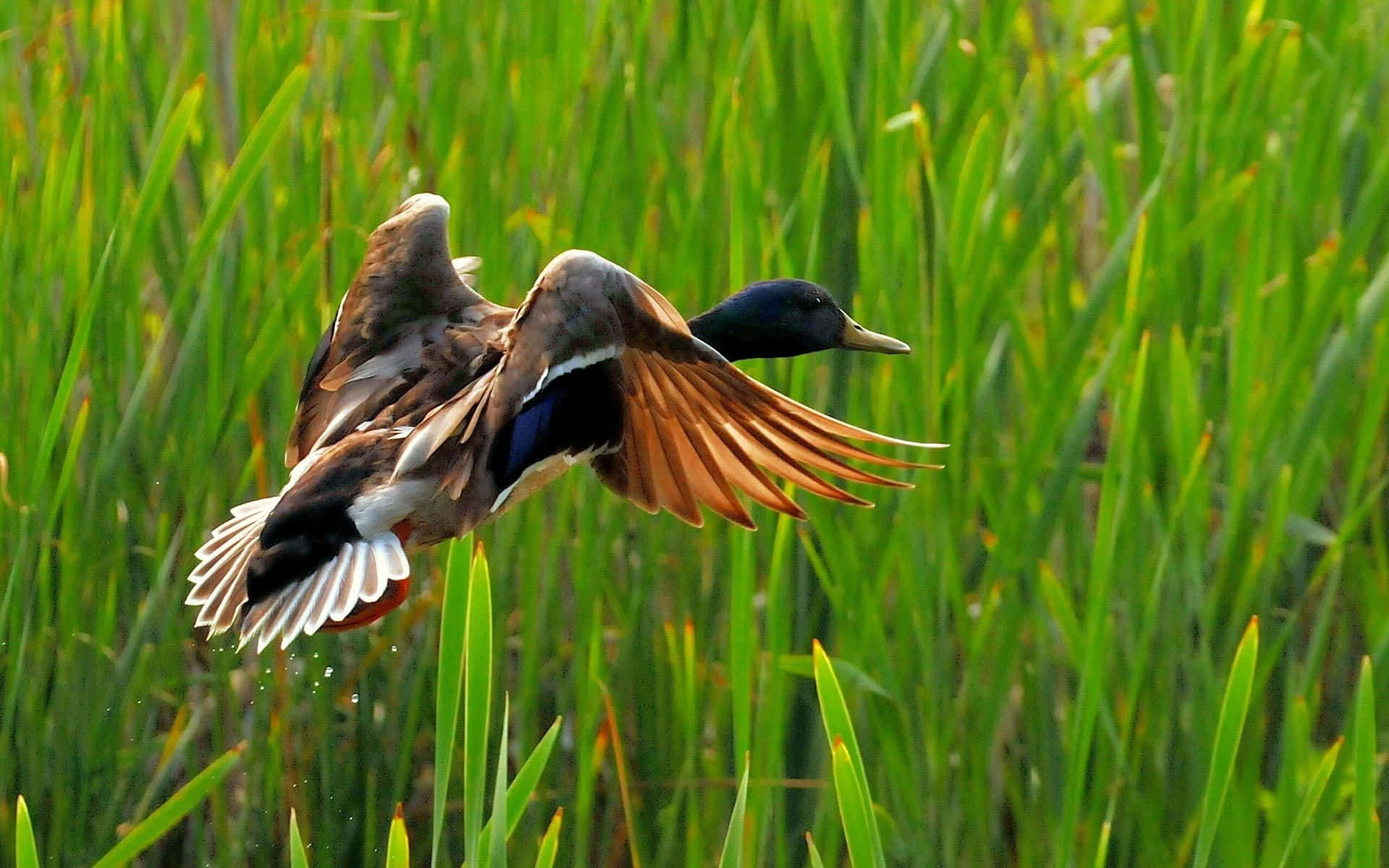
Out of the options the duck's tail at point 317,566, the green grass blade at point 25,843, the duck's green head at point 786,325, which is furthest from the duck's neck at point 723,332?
the green grass blade at point 25,843

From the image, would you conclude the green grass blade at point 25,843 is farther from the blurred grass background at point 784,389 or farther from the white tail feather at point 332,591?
the blurred grass background at point 784,389

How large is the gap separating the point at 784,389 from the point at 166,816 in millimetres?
808

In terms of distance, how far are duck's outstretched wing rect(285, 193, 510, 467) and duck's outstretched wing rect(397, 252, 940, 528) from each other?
0.77 feet

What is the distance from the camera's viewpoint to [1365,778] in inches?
45.5

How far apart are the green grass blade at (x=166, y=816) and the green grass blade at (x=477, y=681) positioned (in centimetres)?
34

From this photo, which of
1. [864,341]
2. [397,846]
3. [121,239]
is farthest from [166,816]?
[864,341]

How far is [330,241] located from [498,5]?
0.35 m

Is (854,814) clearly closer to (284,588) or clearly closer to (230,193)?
(284,588)

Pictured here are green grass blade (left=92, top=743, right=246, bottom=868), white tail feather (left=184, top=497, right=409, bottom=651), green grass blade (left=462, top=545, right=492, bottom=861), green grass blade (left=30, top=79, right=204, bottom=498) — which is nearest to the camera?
green grass blade (left=462, top=545, right=492, bottom=861)

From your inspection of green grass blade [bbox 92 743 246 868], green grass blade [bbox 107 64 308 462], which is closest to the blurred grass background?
green grass blade [bbox 107 64 308 462]

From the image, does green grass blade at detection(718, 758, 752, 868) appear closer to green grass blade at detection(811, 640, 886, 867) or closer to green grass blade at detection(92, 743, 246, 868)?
green grass blade at detection(811, 640, 886, 867)

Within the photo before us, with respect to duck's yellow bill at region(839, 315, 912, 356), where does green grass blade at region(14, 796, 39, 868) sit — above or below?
below

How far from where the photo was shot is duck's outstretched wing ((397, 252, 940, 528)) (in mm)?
1409

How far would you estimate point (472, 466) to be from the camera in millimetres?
1475
